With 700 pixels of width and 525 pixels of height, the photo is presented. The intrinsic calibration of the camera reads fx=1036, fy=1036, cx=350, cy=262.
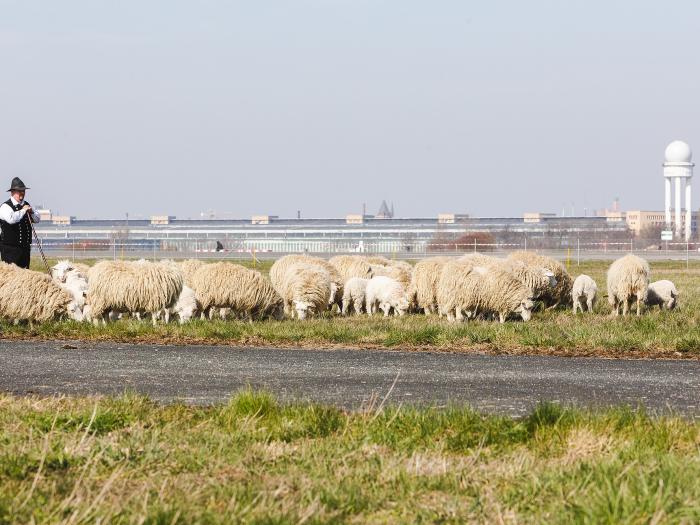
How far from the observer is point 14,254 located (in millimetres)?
17672

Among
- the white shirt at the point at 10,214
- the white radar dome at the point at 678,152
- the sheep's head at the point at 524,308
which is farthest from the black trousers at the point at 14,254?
the white radar dome at the point at 678,152

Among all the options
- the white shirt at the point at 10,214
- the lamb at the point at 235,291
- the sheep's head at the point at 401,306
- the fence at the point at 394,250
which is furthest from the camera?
the fence at the point at 394,250

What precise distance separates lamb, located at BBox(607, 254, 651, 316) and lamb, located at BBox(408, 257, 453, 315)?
11.1 feet

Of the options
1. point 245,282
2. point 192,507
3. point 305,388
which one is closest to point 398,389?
point 305,388

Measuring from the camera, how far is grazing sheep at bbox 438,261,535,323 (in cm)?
1886

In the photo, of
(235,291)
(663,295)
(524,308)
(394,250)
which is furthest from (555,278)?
(394,250)

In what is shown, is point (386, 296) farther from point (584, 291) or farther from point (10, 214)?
point (10, 214)

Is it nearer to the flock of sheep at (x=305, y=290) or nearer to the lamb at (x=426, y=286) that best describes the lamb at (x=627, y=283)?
the flock of sheep at (x=305, y=290)

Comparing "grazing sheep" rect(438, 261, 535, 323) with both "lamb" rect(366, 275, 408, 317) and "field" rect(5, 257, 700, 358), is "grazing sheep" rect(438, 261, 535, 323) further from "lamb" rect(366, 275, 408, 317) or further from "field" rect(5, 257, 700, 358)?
"field" rect(5, 257, 700, 358)

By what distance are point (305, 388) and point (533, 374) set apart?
8.40 feet

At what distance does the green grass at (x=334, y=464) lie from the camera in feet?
15.0

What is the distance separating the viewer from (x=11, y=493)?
4875 mm

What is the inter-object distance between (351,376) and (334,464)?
169 inches

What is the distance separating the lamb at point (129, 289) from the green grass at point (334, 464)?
8957mm
